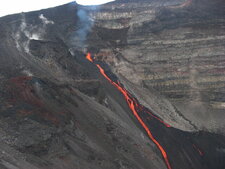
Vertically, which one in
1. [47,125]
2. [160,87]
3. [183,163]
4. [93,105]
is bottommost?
[183,163]

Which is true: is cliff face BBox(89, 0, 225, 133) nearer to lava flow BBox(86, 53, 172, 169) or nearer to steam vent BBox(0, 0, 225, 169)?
steam vent BBox(0, 0, 225, 169)

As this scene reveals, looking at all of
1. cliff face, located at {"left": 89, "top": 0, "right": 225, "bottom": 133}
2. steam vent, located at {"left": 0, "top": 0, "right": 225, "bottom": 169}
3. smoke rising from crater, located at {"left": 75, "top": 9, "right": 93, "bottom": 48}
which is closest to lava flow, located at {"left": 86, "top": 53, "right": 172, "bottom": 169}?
steam vent, located at {"left": 0, "top": 0, "right": 225, "bottom": 169}

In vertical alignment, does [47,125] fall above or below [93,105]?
above

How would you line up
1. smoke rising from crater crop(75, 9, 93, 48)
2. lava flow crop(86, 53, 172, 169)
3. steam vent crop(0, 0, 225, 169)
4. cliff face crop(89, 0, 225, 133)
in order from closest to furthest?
steam vent crop(0, 0, 225, 169) → lava flow crop(86, 53, 172, 169) → cliff face crop(89, 0, 225, 133) → smoke rising from crater crop(75, 9, 93, 48)

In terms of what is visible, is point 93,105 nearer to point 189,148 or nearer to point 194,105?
point 189,148

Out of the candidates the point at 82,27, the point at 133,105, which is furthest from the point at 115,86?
the point at 82,27

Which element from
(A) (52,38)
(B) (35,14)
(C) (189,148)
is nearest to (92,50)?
(A) (52,38)

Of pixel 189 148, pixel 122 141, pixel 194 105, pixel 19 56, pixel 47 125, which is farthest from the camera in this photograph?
pixel 194 105
